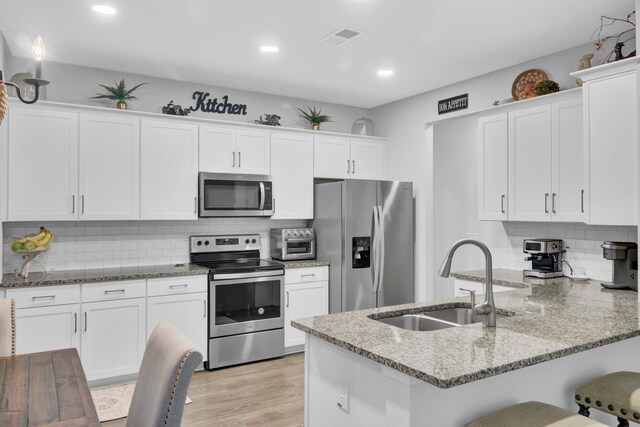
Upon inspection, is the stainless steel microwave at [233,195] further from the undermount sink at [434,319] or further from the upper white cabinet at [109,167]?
the undermount sink at [434,319]

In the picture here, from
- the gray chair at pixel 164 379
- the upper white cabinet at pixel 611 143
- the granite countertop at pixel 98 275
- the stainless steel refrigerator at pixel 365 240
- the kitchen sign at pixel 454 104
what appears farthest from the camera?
the stainless steel refrigerator at pixel 365 240

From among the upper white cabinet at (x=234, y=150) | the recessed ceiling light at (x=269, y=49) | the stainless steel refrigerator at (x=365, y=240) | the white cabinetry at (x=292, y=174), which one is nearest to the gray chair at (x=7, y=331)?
the upper white cabinet at (x=234, y=150)

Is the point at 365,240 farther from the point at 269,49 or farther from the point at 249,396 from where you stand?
the point at 269,49

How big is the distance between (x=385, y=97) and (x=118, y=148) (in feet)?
9.37

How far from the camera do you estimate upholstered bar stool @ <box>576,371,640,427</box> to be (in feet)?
6.23

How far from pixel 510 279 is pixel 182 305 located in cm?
270

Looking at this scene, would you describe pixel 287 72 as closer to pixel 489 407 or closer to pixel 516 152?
pixel 516 152

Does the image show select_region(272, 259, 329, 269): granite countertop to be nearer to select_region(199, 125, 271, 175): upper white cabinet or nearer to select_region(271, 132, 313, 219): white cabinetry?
select_region(271, 132, 313, 219): white cabinetry

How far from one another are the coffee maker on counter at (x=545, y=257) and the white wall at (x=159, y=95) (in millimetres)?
2722

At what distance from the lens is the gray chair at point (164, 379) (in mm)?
1386

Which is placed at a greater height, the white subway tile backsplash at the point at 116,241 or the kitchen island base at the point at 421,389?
the white subway tile backsplash at the point at 116,241

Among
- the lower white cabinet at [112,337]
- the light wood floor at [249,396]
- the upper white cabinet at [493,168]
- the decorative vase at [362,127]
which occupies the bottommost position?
the light wood floor at [249,396]

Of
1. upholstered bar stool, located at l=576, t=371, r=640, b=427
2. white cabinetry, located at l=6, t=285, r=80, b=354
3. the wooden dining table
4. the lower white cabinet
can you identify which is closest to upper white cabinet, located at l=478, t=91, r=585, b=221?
upholstered bar stool, located at l=576, t=371, r=640, b=427

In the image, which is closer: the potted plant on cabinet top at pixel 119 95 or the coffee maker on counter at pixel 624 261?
the coffee maker on counter at pixel 624 261
